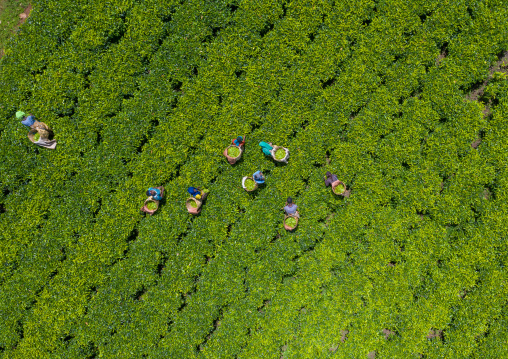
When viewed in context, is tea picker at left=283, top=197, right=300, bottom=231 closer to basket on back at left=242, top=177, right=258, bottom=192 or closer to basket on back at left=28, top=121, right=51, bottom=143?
basket on back at left=242, top=177, right=258, bottom=192

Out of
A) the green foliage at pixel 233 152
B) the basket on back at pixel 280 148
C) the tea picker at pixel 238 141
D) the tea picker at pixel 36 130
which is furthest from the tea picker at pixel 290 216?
the tea picker at pixel 36 130

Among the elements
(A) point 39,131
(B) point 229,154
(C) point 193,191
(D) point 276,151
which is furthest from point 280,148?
(A) point 39,131

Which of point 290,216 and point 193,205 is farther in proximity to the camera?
point 193,205

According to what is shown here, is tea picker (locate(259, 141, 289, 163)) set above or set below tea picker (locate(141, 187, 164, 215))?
above

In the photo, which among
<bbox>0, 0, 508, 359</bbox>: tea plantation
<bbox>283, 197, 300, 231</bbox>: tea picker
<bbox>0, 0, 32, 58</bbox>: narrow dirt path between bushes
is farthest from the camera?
<bbox>0, 0, 32, 58</bbox>: narrow dirt path between bushes

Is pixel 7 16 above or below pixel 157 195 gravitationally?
above

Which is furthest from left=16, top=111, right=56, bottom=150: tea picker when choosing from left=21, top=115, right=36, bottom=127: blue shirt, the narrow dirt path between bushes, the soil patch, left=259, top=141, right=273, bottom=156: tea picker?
the soil patch

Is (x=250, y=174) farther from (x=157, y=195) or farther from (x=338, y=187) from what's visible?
(x=157, y=195)
